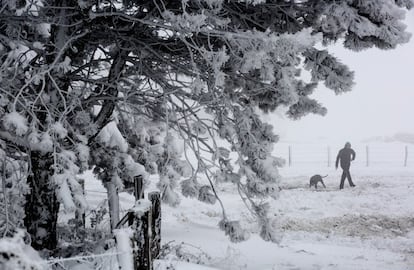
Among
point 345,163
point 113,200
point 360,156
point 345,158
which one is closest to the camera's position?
point 113,200

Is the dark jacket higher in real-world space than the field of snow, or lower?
higher

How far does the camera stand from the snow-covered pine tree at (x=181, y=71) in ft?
15.5

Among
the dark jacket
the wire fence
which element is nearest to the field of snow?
the dark jacket

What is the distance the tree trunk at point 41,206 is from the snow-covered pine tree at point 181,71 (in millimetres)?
15

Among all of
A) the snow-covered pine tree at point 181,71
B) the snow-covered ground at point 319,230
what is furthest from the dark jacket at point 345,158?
the snow-covered pine tree at point 181,71

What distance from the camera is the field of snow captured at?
8.05 m

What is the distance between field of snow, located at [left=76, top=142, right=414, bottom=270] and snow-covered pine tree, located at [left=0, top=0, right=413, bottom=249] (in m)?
1.27

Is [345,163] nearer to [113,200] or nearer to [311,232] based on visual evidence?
[311,232]

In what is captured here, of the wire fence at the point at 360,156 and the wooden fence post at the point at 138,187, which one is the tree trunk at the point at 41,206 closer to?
the wooden fence post at the point at 138,187

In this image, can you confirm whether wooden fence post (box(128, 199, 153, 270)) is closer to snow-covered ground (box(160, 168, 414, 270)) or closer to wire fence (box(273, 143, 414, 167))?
snow-covered ground (box(160, 168, 414, 270))

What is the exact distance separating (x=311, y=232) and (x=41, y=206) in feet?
24.1

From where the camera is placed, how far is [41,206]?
6168 mm

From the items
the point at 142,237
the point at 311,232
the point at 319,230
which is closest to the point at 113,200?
the point at 311,232

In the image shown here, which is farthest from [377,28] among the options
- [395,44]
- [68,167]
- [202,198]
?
[68,167]
